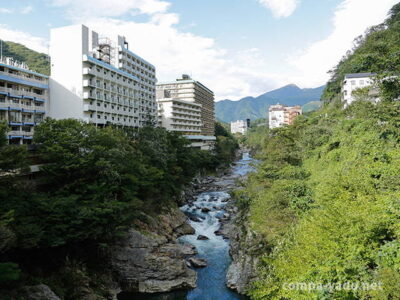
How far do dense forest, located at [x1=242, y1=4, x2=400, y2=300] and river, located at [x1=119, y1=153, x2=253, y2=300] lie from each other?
13.0 ft

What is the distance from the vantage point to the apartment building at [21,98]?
123 feet

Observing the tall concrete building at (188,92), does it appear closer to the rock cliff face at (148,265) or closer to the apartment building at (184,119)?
the apartment building at (184,119)

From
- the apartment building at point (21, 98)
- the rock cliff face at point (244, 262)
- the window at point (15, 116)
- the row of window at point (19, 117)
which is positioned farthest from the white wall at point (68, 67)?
the rock cliff face at point (244, 262)

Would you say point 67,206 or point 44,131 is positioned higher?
point 44,131

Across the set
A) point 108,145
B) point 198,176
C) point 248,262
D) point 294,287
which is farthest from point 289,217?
point 198,176

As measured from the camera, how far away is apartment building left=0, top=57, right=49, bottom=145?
3744 cm

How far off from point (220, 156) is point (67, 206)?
62.1 metres

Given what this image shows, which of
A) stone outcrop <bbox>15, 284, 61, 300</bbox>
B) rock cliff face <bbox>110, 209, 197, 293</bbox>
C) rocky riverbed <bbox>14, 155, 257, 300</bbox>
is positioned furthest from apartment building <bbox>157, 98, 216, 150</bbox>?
stone outcrop <bbox>15, 284, 61, 300</bbox>

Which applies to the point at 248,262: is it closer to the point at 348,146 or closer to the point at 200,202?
the point at 348,146

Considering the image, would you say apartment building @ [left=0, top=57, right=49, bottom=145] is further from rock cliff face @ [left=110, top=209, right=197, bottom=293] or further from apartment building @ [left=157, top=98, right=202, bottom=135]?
apartment building @ [left=157, top=98, right=202, bottom=135]

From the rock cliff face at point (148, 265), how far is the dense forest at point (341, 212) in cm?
660

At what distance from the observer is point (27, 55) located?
77.9 meters

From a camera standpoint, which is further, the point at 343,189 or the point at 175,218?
the point at 175,218

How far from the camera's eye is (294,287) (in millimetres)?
11547
